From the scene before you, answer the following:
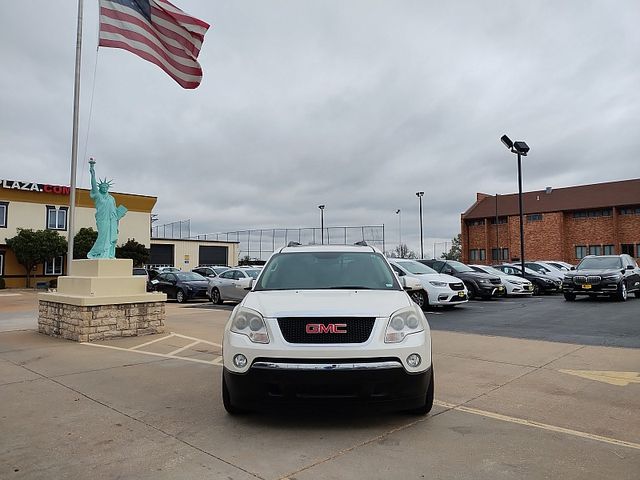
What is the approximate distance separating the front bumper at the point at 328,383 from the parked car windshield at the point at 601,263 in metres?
16.5

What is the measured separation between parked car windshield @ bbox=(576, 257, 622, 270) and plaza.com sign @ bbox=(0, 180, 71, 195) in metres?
35.2

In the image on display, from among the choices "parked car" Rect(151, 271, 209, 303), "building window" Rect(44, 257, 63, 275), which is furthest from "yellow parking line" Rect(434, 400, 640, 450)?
"building window" Rect(44, 257, 63, 275)

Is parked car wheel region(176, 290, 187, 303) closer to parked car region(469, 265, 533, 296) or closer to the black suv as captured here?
parked car region(469, 265, 533, 296)

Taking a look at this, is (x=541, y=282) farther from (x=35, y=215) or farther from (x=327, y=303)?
(x=35, y=215)

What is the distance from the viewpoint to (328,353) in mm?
Result: 4207

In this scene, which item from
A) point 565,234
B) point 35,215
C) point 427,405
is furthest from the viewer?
point 565,234

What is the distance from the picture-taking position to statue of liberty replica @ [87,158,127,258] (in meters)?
11.3

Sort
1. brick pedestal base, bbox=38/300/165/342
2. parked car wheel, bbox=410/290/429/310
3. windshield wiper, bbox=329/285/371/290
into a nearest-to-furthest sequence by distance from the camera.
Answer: windshield wiper, bbox=329/285/371/290 → brick pedestal base, bbox=38/300/165/342 → parked car wheel, bbox=410/290/429/310

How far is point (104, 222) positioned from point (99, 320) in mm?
2658

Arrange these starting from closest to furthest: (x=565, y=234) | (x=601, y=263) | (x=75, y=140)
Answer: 1. (x=75, y=140)
2. (x=601, y=263)
3. (x=565, y=234)

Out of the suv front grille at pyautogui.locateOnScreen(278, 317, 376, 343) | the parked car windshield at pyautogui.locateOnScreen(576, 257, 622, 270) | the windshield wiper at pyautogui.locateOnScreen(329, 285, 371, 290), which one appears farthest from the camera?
the parked car windshield at pyautogui.locateOnScreen(576, 257, 622, 270)

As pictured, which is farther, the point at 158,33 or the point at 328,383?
the point at 158,33

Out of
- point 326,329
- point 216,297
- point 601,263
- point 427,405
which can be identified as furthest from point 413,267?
point 326,329

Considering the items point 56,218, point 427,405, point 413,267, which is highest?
point 56,218
